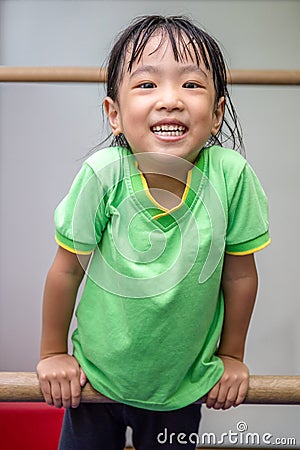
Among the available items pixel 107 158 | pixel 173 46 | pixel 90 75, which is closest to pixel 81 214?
pixel 107 158

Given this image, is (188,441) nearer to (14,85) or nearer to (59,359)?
(59,359)

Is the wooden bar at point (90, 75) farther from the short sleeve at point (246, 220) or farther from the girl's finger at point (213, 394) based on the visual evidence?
the girl's finger at point (213, 394)

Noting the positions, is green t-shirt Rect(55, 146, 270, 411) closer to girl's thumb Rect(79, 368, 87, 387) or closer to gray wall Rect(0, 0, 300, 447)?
girl's thumb Rect(79, 368, 87, 387)

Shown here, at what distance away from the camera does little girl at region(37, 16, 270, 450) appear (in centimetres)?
59

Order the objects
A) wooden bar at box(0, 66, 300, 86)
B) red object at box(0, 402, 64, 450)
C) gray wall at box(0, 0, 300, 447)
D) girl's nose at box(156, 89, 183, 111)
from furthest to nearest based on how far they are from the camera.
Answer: gray wall at box(0, 0, 300, 447)
red object at box(0, 402, 64, 450)
wooden bar at box(0, 66, 300, 86)
girl's nose at box(156, 89, 183, 111)

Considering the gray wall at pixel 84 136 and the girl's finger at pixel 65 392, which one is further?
the gray wall at pixel 84 136

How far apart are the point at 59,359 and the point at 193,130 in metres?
0.24

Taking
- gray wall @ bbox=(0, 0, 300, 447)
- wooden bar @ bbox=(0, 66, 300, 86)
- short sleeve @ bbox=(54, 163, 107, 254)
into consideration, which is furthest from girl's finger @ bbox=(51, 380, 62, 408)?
gray wall @ bbox=(0, 0, 300, 447)

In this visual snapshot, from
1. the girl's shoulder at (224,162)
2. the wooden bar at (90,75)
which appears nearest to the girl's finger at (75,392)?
the girl's shoulder at (224,162)

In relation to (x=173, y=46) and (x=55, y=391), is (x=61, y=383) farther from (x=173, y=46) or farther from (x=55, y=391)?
(x=173, y=46)

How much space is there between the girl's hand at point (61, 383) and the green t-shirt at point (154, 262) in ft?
0.04

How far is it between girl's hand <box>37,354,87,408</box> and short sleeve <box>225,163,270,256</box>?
7.0 inches

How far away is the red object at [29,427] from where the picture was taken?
1.14 m

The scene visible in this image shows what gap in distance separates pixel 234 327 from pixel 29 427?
61 cm
